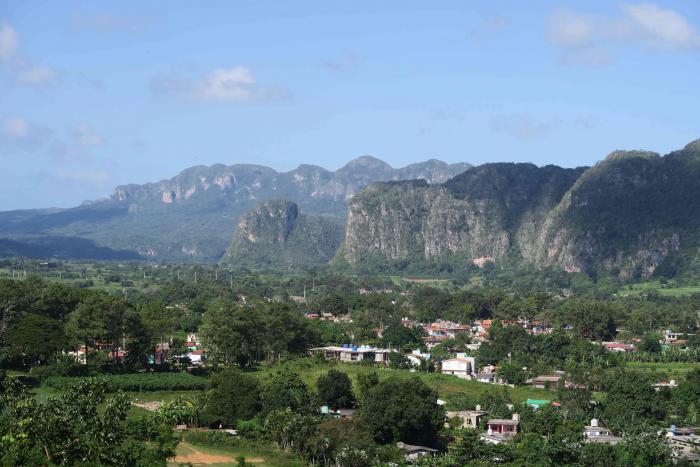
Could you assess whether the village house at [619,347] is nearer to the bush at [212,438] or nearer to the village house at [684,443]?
the village house at [684,443]

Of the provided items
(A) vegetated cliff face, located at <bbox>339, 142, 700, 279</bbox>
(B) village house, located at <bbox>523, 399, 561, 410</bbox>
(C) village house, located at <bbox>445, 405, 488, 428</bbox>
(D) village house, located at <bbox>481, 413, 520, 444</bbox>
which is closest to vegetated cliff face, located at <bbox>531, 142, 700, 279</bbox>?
(A) vegetated cliff face, located at <bbox>339, 142, 700, 279</bbox>

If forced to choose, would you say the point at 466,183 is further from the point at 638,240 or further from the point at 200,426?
the point at 200,426

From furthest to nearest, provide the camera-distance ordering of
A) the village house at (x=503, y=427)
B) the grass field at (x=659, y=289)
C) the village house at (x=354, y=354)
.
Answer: the grass field at (x=659, y=289), the village house at (x=354, y=354), the village house at (x=503, y=427)

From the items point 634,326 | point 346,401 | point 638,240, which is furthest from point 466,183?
point 346,401

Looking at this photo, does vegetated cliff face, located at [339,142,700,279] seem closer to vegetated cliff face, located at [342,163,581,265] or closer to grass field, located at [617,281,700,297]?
vegetated cliff face, located at [342,163,581,265]

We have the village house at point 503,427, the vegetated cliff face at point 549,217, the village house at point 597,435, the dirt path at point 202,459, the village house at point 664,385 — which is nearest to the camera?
the dirt path at point 202,459

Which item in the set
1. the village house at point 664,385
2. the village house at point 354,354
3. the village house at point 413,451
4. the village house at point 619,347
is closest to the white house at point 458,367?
the village house at point 354,354
